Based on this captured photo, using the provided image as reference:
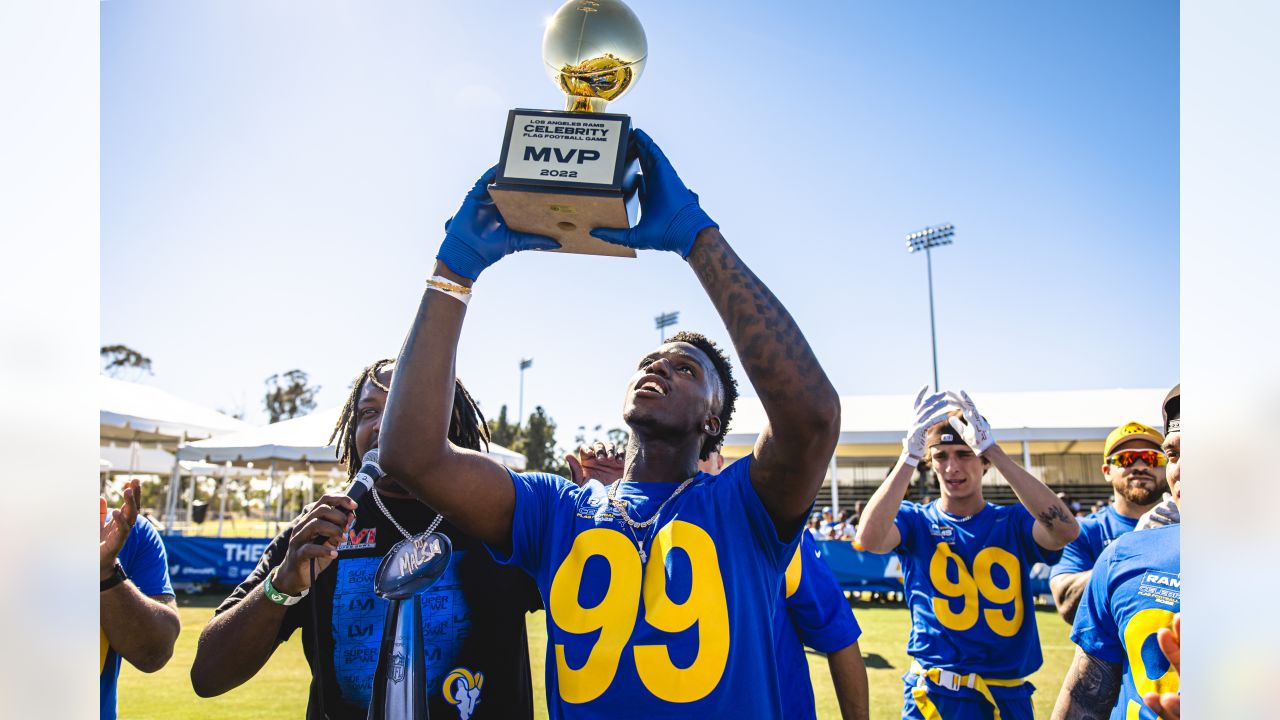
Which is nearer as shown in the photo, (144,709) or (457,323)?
(457,323)

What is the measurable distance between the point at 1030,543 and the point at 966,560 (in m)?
0.33

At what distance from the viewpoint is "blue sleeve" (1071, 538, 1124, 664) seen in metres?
2.64

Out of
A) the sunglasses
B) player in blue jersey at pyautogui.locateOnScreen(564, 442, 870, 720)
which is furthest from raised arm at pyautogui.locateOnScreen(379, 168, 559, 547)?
the sunglasses

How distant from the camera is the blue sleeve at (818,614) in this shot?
3160mm

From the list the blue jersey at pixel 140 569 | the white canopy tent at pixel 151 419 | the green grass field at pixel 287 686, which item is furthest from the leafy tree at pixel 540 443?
the blue jersey at pixel 140 569

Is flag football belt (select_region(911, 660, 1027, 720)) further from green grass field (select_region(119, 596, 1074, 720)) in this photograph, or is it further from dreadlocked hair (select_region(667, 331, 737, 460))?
green grass field (select_region(119, 596, 1074, 720))

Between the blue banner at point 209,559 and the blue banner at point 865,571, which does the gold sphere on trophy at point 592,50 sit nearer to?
the blue banner at point 865,571
